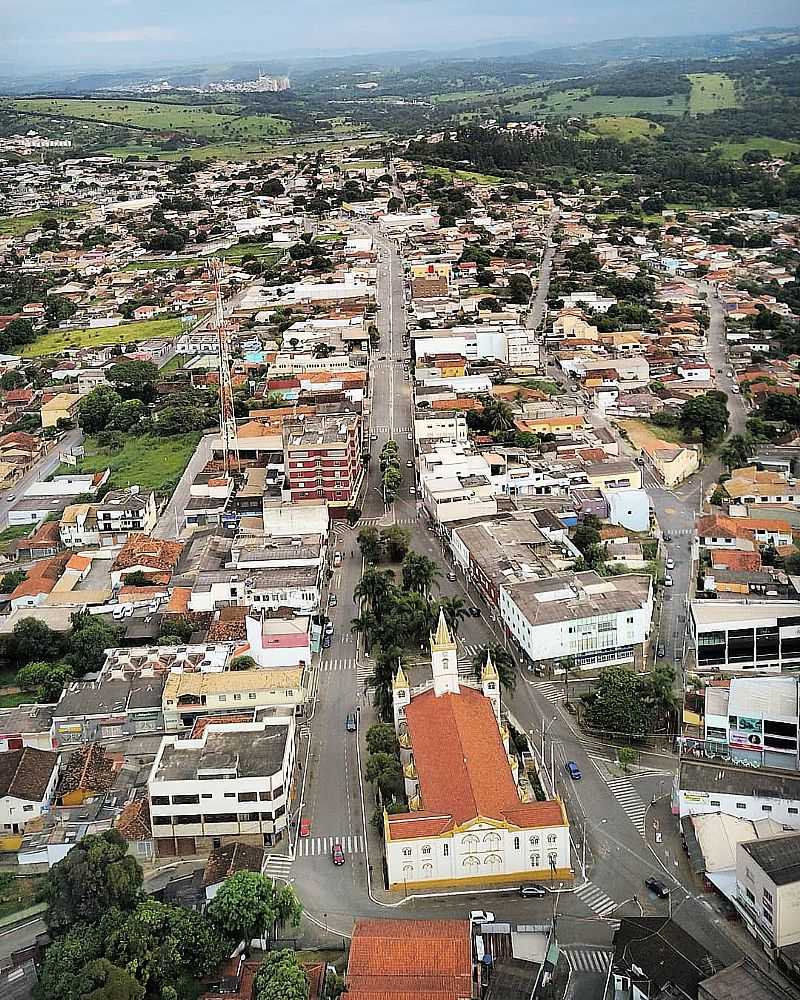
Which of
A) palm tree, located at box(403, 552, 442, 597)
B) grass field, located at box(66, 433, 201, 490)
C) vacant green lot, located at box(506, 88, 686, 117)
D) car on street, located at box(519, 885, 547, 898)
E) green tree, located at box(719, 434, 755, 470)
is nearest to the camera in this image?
car on street, located at box(519, 885, 547, 898)

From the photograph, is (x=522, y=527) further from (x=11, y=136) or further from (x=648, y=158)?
(x=11, y=136)

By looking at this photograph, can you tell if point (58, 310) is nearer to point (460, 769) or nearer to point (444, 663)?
point (444, 663)

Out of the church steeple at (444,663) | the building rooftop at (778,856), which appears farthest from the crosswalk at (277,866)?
the building rooftop at (778,856)

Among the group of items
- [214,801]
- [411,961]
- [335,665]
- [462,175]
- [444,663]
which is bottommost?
[462,175]

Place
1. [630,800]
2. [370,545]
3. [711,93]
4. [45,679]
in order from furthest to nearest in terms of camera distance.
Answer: [711,93] → [370,545] → [45,679] → [630,800]

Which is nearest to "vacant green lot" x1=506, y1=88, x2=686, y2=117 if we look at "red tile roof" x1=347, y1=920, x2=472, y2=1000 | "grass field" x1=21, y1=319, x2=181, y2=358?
"grass field" x1=21, y1=319, x2=181, y2=358

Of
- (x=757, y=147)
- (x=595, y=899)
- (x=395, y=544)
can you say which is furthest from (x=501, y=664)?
(x=757, y=147)

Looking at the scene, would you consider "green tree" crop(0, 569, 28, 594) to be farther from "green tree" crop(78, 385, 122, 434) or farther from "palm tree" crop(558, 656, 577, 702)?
"palm tree" crop(558, 656, 577, 702)
